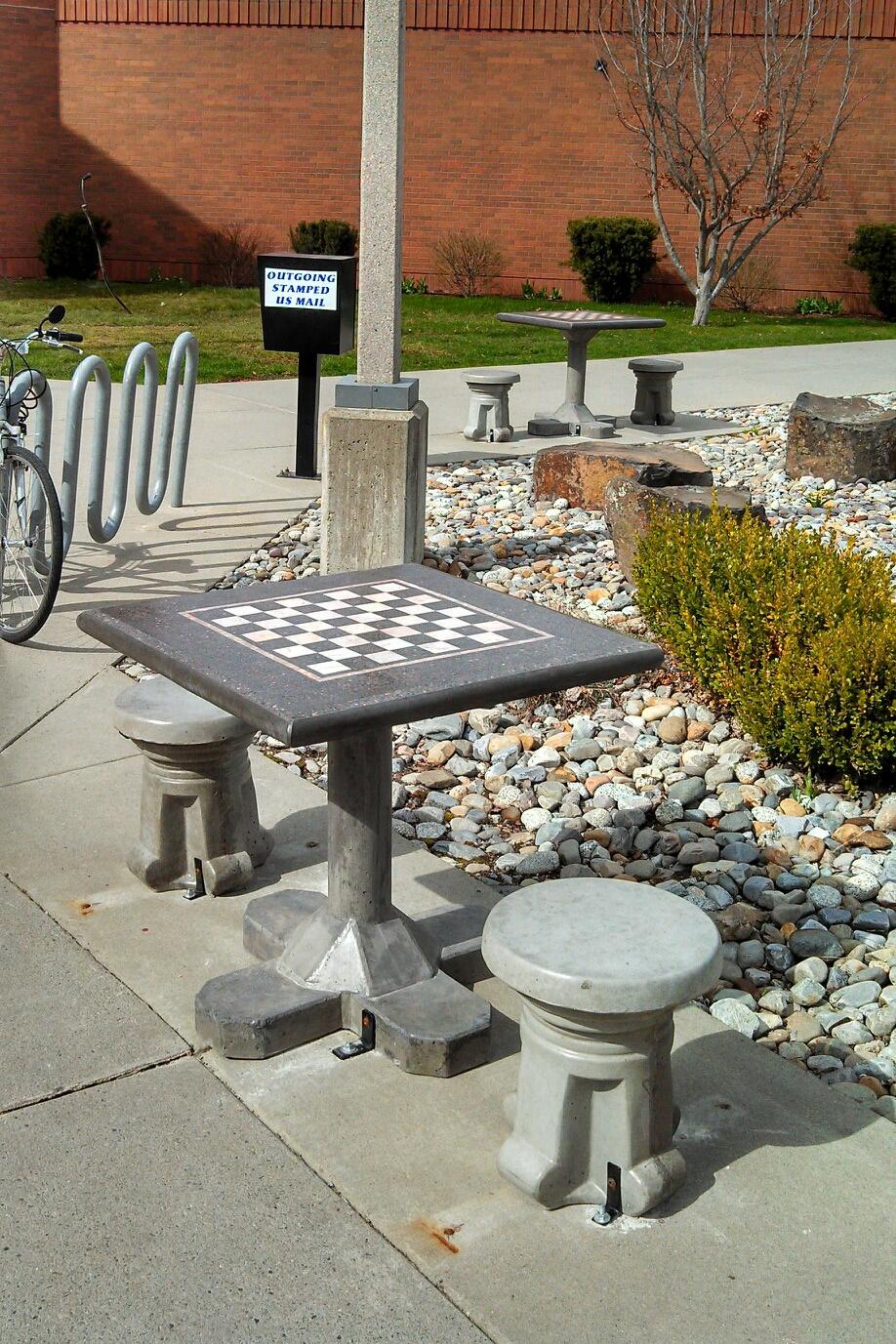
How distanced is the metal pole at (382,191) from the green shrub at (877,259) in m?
17.2

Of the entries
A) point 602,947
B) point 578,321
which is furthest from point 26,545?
point 578,321

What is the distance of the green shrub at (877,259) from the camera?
21.9 m

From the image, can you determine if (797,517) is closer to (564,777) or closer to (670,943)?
(564,777)

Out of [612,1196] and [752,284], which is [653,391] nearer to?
[612,1196]

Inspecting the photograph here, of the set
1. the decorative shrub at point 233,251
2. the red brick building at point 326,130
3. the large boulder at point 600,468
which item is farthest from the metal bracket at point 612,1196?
the decorative shrub at point 233,251

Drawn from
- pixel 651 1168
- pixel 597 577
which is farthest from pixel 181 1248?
pixel 597 577

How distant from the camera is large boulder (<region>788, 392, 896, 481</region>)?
9375mm

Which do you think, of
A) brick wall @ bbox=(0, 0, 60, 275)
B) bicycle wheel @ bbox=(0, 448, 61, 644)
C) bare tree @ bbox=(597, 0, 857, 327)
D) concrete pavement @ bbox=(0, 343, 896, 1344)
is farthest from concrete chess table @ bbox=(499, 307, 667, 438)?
brick wall @ bbox=(0, 0, 60, 275)

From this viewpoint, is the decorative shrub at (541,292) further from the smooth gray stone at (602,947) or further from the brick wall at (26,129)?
the smooth gray stone at (602,947)

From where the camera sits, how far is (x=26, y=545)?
623 cm

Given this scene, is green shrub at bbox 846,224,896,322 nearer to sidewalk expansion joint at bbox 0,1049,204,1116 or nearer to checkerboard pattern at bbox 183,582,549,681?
checkerboard pattern at bbox 183,582,549,681

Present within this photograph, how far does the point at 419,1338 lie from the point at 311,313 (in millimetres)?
7581

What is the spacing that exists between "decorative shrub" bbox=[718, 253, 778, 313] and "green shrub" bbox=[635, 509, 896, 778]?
17.8 meters

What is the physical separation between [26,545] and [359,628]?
3203 millimetres
